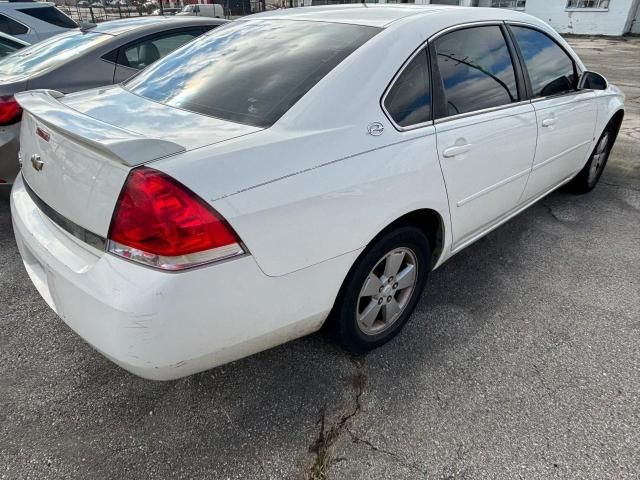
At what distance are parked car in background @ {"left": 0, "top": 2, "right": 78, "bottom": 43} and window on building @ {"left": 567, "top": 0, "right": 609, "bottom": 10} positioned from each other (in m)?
24.1

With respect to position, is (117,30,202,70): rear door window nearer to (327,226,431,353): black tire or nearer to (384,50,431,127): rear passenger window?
(384,50,431,127): rear passenger window

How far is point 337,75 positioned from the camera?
6.36 feet

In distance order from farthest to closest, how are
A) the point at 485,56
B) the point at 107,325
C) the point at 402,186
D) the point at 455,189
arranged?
the point at 485,56
the point at 455,189
the point at 402,186
the point at 107,325

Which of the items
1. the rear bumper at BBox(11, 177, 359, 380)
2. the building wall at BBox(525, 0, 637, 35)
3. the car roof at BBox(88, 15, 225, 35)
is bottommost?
the building wall at BBox(525, 0, 637, 35)

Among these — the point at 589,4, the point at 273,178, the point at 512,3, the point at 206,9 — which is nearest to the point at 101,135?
the point at 273,178

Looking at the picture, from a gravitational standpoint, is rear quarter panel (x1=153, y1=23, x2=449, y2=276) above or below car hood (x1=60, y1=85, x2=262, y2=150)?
below

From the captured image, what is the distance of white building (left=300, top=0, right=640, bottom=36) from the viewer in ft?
71.2

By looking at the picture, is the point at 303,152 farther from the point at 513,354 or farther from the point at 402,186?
the point at 513,354

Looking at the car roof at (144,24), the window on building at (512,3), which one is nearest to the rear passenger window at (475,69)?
the car roof at (144,24)

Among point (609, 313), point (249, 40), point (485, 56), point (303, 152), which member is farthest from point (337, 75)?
point (609, 313)

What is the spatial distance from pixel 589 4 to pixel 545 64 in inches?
976

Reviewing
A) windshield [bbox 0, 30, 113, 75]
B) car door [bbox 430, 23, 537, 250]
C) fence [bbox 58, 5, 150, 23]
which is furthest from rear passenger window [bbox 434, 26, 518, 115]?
fence [bbox 58, 5, 150, 23]

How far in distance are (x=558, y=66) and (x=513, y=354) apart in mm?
2223

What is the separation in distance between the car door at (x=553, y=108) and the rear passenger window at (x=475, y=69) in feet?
0.83
